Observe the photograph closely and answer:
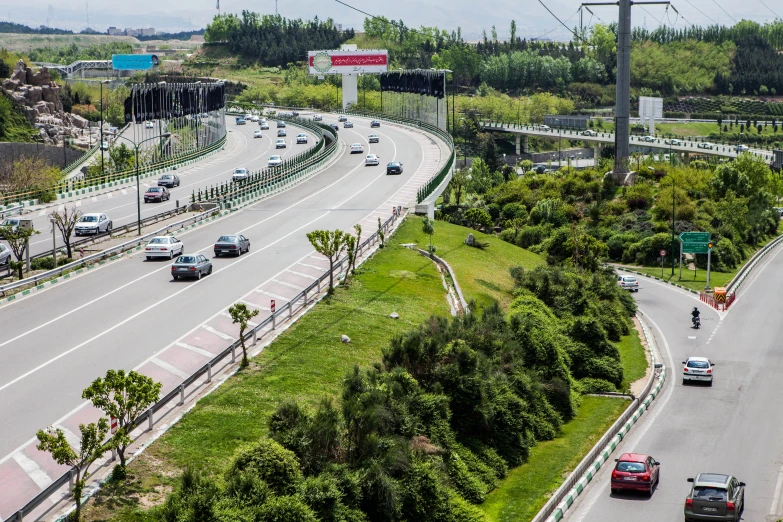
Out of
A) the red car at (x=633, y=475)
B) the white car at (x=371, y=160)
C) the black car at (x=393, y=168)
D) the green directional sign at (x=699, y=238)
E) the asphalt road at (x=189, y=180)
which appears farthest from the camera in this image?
the white car at (x=371, y=160)

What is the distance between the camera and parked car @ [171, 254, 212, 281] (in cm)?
5178

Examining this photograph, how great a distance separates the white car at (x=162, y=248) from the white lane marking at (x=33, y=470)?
29.1m

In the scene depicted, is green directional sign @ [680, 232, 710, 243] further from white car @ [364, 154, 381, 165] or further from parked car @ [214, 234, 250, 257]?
parked car @ [214, 234, 250, 257]

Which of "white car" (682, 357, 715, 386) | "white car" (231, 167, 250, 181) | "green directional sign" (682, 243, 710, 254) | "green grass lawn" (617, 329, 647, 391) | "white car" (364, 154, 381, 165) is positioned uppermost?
"white car" (364, 154, 381, 165)

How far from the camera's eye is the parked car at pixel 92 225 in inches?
2557

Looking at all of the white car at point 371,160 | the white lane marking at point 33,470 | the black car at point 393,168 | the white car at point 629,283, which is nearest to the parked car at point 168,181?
the black car at point 393,168

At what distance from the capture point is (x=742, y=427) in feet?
152

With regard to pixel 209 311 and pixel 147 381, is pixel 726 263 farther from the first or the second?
pixel 147 381

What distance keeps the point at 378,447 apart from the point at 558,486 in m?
8.31

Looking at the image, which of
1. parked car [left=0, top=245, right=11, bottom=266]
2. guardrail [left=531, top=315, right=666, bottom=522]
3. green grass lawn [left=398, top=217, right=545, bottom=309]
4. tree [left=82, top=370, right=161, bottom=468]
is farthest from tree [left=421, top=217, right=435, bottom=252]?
tree [left=82, top=370, right=161, bottom=468]

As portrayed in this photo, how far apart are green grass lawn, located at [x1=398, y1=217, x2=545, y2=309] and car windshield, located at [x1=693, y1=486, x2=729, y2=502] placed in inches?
934

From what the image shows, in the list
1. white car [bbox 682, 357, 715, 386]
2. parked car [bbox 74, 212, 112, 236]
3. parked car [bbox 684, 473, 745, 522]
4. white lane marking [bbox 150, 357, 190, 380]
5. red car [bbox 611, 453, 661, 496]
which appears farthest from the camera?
A: parked car [bbox 74, 212, 112, 236]

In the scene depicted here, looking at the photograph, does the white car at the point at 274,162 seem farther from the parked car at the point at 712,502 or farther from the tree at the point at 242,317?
the parked car at the point at 712,502

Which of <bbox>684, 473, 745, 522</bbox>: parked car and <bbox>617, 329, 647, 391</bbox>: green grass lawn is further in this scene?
<bbox>617, 329, 647, 391</bbox>: green grass lawn
